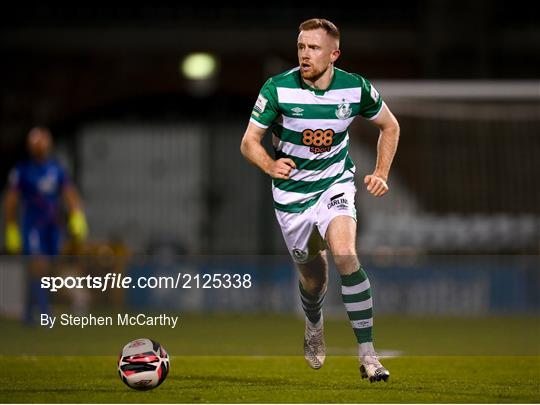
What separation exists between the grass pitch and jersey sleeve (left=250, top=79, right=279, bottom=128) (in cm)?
149

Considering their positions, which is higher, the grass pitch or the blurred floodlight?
the blurred floodlight

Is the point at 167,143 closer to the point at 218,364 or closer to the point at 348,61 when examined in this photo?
the point at 348,61

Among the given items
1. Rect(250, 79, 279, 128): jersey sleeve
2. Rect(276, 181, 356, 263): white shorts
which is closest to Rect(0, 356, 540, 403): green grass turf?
Rect(276, 181, 356, 263): white shorts

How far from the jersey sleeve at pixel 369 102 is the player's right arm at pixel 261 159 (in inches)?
25.4

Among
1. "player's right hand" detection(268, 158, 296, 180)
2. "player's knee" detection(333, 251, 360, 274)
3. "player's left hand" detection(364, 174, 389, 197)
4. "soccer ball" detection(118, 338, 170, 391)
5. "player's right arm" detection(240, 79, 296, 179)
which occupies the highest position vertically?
"player's right arm" detection(240, 79, 296, 179)

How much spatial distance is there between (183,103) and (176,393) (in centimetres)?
1411

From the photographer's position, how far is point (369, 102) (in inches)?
309

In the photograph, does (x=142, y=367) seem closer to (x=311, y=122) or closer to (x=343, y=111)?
(x=311, y=122)

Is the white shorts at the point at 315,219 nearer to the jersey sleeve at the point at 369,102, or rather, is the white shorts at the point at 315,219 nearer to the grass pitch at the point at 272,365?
the jersey sleeve at the point at 369,102

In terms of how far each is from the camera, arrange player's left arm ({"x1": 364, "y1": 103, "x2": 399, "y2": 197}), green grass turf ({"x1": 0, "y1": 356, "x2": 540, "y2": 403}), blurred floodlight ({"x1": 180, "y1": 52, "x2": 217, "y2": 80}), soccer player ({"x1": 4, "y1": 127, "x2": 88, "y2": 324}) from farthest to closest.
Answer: blurred floodlight ({"x1": 180, "y1": 52, "x2": 217, "y2": 80})
soccer player ({"x1": 4, "y1": 127, "x2": 88, "y2": 324})
player's left arm ({"x1": 364, "y1": 103, "x2": 399, "y2": 197})
green grass turf ({"x1": 0, "y1": 356, "x2": 540, "y2": 403})

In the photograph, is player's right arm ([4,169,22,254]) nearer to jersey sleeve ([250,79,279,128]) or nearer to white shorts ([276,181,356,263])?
white shorts ([276,181,356,263])

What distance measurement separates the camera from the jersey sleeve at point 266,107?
757cm

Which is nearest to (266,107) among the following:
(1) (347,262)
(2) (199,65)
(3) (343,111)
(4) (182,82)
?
(3) (343,111)

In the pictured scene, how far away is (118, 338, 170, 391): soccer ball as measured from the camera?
7332 millimetres
